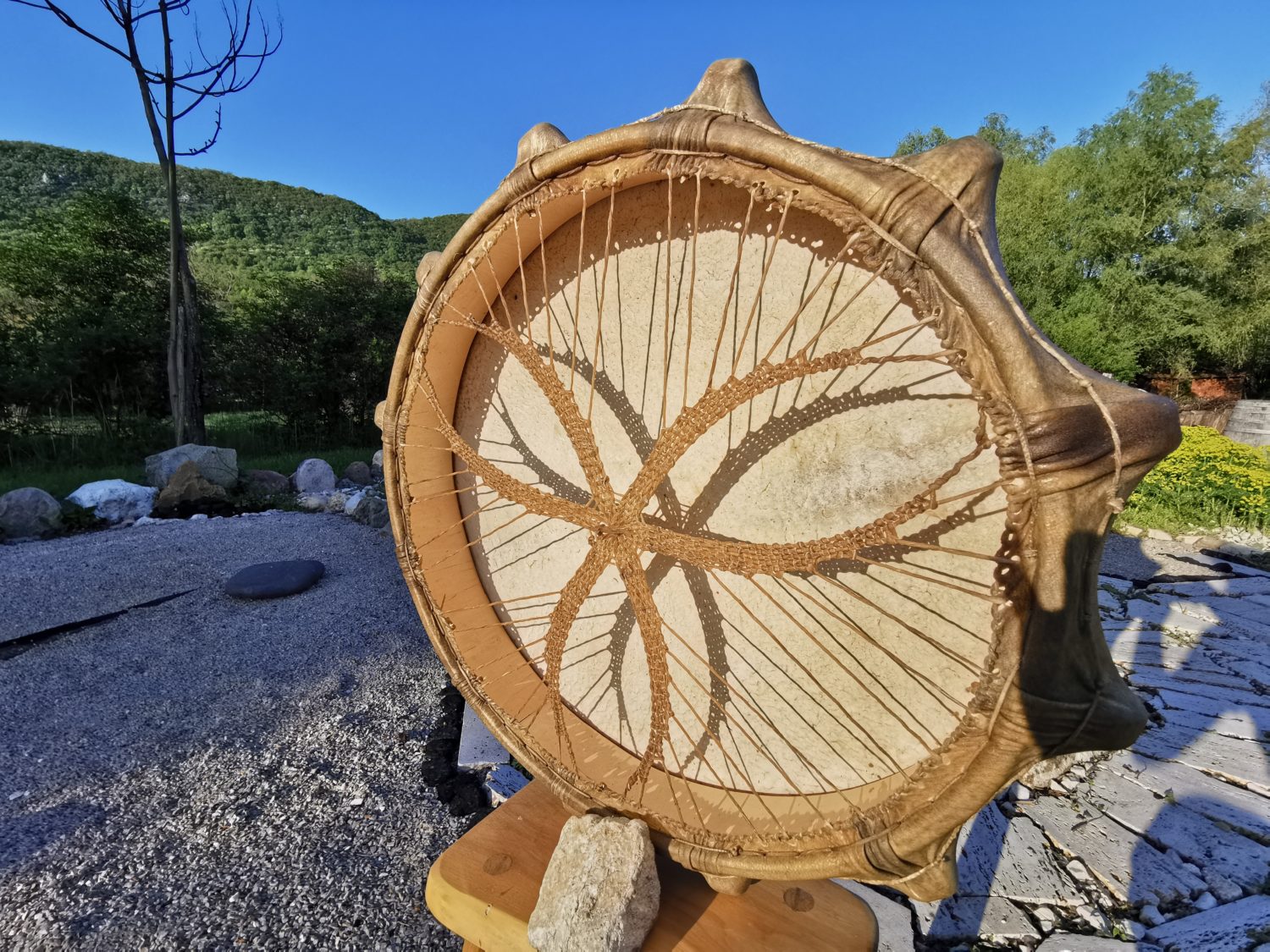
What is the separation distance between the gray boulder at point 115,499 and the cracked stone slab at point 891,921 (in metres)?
7.07

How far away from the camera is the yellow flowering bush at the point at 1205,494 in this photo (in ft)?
19.6

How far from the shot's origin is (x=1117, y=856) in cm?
191

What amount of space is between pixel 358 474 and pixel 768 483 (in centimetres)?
805

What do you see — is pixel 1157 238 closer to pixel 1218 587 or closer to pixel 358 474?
pixel 1218 587

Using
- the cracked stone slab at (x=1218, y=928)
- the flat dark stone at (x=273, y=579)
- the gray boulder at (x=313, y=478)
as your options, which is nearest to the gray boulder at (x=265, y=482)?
the gray boulder at (x=313, y=478)

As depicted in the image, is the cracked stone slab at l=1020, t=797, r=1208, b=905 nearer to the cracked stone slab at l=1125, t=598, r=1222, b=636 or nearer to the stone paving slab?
the cracked stone slab at l=1125, t=598, r=1222, b=636

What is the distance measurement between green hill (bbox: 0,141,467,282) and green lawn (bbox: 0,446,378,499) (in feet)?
58.2

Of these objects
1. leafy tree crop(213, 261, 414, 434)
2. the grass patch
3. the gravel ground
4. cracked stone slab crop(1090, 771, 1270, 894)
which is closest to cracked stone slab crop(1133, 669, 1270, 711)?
cracked stone slab crop(1090, 771, 1270, 894)

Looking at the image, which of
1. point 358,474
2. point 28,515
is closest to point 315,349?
point 358,474

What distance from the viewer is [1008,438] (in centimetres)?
65

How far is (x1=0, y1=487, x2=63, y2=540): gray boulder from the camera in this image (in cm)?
527

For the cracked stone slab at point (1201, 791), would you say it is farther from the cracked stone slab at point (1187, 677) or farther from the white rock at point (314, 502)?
the white rock at point (314, 502)

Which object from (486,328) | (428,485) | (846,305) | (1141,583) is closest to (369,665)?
(428,485)

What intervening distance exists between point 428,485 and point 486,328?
457mm
